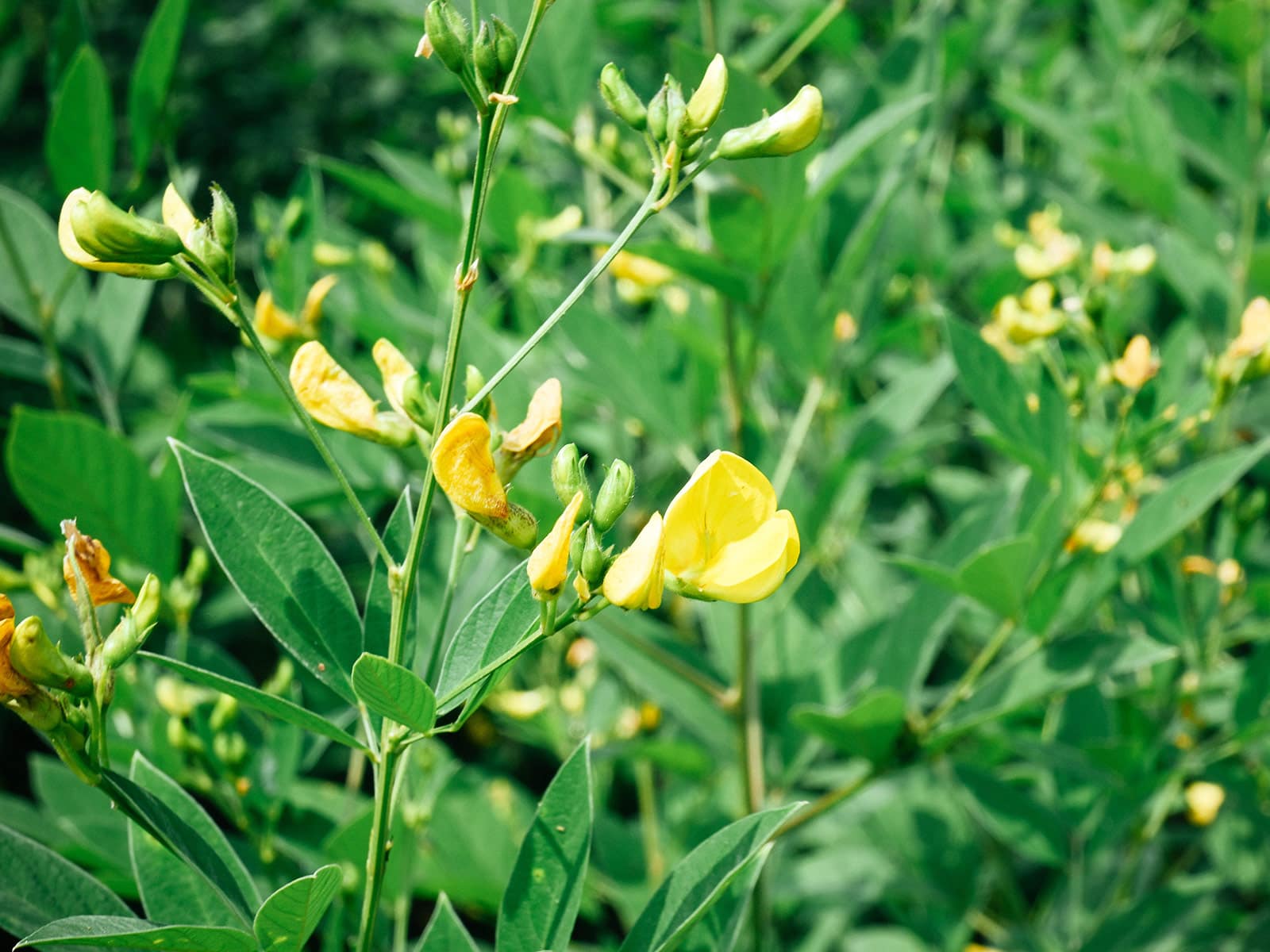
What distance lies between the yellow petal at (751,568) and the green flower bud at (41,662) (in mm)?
388

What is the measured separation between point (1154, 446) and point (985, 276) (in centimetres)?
86

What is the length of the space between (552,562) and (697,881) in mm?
271

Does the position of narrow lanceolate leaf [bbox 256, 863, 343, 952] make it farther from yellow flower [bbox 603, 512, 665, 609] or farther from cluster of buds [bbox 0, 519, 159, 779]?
yellow flower [bbox 603, 512, 665, 609]

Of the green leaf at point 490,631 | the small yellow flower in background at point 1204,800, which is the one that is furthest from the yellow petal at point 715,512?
the small yellow flower in background at point 1204,800

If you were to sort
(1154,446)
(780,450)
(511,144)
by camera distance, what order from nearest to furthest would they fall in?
A: (1154,446) → (780,450) → (511,144)

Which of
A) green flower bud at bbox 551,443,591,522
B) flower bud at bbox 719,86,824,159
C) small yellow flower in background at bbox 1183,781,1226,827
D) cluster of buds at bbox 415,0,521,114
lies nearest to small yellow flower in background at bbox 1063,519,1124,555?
small yellow flower in background at bbox 1183,781,1226,827

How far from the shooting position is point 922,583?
1.40 metres

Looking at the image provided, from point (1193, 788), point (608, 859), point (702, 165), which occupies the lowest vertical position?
point (608, 859)

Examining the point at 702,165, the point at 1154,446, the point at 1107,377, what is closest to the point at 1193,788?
the point at 1154,446

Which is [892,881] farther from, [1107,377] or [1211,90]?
[1211,90]

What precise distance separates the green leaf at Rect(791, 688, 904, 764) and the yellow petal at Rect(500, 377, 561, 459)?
1.65 ft

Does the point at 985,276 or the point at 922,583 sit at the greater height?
the point at 985,276

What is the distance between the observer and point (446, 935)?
0.88 m

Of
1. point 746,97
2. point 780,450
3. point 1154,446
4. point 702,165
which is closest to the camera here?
point 702,165
